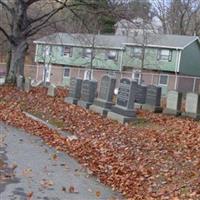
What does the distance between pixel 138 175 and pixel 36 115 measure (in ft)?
30.7

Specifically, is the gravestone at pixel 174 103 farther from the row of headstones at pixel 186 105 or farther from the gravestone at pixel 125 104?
the gravestone at pixel 125 104

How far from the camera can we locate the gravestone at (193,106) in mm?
19402

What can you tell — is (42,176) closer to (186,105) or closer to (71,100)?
(186,105)

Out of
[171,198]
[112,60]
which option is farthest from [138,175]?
[112,60]

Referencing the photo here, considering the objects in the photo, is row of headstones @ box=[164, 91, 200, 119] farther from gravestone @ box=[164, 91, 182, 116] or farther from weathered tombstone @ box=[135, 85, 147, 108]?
weathered tombstone @ box=[135, 85, 147, 108]

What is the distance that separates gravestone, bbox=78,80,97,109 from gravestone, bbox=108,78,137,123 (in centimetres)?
249

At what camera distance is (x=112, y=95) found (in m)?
19.7

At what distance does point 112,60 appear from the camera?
5597 cm

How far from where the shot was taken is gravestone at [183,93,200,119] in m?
19.4

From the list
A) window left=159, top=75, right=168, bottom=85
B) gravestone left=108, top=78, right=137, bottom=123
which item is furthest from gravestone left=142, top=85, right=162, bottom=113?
window left=159, top=75, right=168, bottom=85

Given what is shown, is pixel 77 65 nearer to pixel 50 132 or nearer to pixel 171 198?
pixel 50 132

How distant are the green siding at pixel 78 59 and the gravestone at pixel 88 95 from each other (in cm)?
3361

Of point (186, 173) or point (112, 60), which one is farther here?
point (112, 60)

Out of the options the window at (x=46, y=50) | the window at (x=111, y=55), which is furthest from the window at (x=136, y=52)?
the window at (x=46, y=50)
